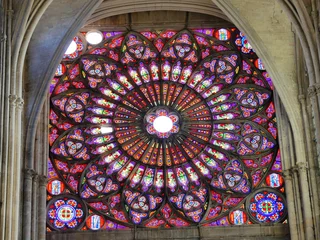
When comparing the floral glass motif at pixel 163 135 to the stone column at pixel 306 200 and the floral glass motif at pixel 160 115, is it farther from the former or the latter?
the stone column at pixel 306 200

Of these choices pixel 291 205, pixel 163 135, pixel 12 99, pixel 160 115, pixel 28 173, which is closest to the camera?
pixel 12 99

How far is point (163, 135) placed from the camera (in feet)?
92.7

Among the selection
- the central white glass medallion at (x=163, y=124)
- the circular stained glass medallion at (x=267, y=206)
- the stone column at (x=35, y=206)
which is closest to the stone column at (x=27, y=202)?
the stone column at (x=35, y=206)

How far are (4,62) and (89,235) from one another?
6317 mm

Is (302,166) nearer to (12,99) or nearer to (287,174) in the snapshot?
(287,174)

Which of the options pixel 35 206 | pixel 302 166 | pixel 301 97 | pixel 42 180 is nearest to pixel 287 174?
pixel 302 166

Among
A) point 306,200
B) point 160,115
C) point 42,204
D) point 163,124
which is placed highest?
point 160,115

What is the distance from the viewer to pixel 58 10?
26484mm

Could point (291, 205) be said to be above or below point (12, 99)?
below

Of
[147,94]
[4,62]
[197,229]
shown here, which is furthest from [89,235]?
[4,62]

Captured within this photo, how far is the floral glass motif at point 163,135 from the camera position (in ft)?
89.0

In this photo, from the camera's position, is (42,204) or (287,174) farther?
(287,174)

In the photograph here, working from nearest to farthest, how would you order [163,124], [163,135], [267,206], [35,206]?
1. [35,206]
2. [267,206]
3. [163,135]
4. [163,124]

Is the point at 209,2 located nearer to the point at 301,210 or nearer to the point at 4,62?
the point at 301,210
